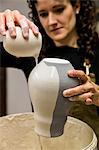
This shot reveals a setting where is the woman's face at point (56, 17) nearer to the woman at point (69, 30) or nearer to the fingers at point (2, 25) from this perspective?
the woman at point (69, 30)

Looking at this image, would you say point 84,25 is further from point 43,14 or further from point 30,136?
point 30,136

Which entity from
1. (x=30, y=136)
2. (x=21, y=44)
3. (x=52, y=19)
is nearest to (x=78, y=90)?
(x=21, y=44)

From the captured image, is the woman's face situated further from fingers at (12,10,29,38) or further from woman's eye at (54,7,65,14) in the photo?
fingers at (12,10,29,38)

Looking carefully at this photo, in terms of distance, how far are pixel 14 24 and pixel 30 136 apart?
287 mm

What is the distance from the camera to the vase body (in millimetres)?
537

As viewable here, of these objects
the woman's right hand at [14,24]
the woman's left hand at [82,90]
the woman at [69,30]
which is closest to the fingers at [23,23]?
the woman's right hand at [14,24]

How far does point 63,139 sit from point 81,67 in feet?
1.43

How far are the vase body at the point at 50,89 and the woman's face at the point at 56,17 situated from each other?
1.91 feet

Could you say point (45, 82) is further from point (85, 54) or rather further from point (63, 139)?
point (85, 54)

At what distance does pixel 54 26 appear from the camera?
1.12m

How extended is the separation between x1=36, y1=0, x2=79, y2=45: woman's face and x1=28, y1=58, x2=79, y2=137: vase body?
0.58 meters

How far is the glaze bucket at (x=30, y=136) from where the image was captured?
2.16 feet

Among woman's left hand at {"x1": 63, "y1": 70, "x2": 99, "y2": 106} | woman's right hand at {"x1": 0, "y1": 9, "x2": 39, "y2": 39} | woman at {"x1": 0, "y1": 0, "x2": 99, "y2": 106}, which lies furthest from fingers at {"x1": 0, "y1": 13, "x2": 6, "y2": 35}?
woman at {"x1": 0, "y1": 0, "x2": 99, "y2": 106}

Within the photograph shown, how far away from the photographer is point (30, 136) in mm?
734
